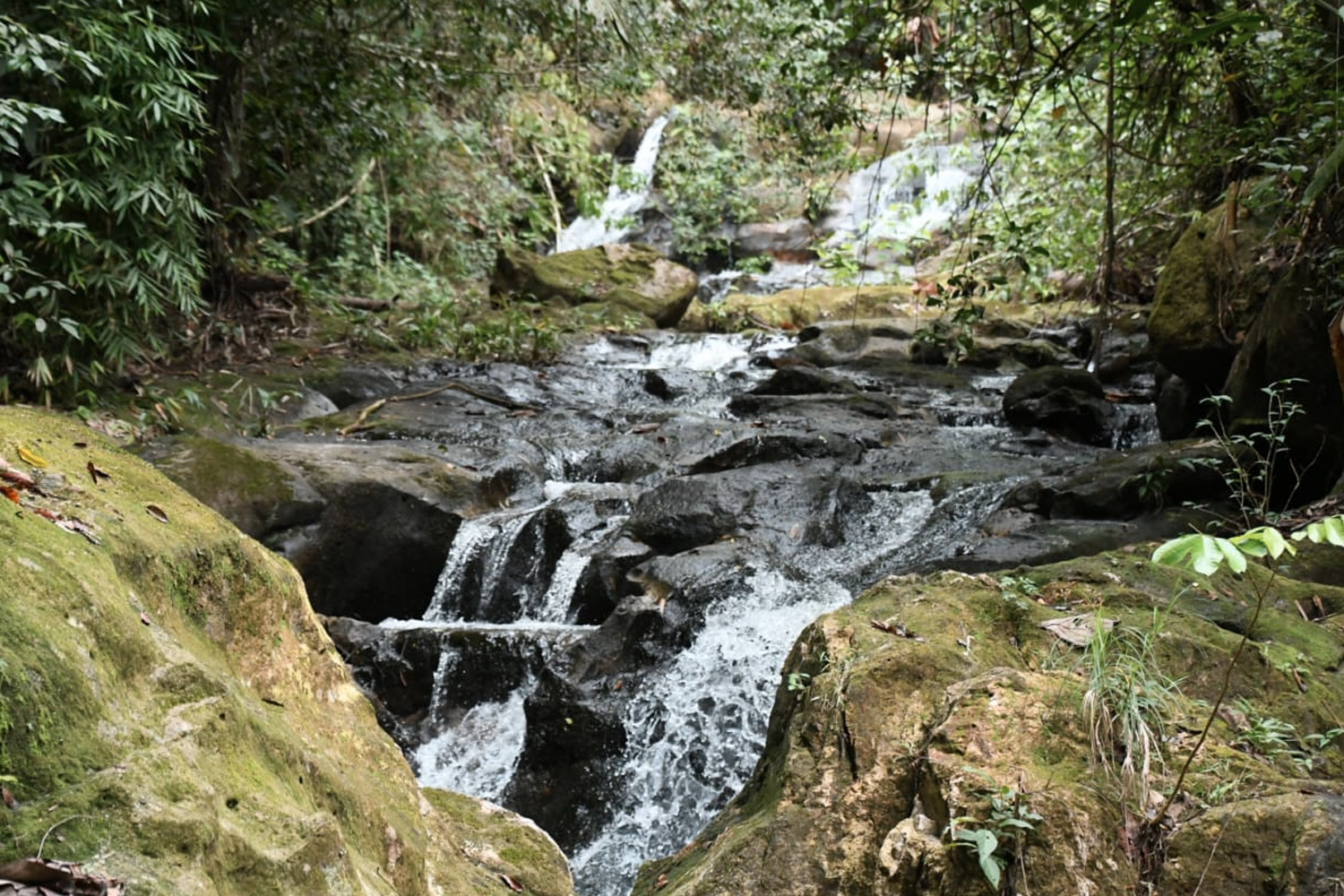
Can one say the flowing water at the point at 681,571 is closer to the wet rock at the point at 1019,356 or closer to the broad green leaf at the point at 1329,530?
the wet rock at the point at 1019,356

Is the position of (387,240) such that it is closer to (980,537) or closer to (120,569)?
(980,537)

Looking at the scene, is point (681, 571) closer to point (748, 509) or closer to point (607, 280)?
point (748, 509)

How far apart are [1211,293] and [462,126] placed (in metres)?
9.64

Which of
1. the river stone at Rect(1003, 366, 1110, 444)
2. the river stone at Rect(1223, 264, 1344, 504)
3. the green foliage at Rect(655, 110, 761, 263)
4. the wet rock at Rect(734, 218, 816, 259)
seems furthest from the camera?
the wet rock at Rect(734, 218, 816, 259)

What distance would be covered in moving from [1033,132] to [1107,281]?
5309 millimetres

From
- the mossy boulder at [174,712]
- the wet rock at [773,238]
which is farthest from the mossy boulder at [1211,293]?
the wet rock at [773,238]

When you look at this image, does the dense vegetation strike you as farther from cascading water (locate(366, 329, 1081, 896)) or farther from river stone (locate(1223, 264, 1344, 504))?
cascading water (locate(366, 329, 1081, 896))

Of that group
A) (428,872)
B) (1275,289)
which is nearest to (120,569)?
(428,872)

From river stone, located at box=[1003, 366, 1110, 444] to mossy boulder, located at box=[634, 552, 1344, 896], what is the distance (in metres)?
6.44

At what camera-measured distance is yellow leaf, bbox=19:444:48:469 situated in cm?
231

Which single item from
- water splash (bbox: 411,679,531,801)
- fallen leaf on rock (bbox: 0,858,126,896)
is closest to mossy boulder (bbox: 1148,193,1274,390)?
water splash (bbox: 411,679,531,801)

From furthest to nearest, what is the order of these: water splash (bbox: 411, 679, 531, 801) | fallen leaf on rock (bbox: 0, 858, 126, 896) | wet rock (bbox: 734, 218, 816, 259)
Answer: wet rock (bbox: 734, 218, 816, 259), water splash (bbox: 411, 679, 531, 801), fallen leaf on rock (bbox: 0, 858, 126, 896)

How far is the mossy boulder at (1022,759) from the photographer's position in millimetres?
2262

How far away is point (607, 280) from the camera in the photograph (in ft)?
53.9
